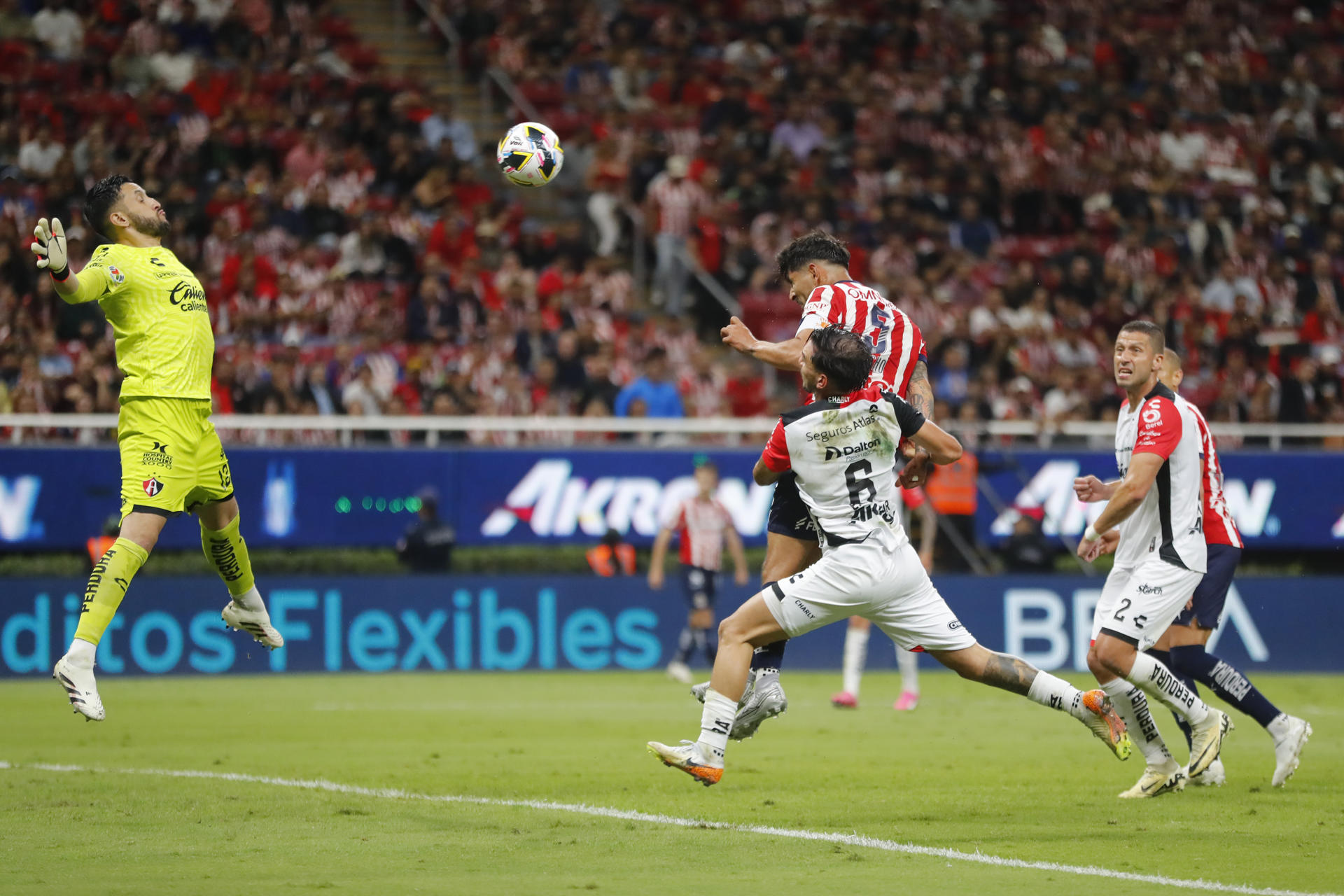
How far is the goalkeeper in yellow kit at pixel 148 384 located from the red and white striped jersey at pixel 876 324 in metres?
3.27

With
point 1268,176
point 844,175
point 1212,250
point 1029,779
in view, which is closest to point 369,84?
point 844,175

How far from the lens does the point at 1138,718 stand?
29.5 ft

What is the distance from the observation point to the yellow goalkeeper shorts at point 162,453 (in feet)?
28.1

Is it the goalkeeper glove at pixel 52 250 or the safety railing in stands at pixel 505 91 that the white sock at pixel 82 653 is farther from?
the safety railing in stands at pixel 505 91

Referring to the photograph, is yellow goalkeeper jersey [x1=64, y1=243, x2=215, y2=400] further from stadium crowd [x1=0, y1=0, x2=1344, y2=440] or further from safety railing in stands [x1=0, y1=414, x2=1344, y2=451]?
stadium crowd [x1=0, y1=0, x2=1344, y2=440]

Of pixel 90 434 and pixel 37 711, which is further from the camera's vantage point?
pixel 90 434

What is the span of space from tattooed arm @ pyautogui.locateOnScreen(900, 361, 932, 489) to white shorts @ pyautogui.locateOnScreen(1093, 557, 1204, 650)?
1251mm

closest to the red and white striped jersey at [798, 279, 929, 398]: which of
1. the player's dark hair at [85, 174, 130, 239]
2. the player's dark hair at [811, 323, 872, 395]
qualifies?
the player's dark hair at [811, 323, 872, 395]

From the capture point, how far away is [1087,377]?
20.6 m

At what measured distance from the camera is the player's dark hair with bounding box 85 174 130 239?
879cm

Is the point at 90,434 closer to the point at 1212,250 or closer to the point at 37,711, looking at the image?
the point at 37,711

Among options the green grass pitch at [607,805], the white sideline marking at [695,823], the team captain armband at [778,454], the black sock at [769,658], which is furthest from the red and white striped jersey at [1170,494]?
the white sideline marking at [695,823]

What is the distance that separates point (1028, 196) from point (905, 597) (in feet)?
56.3

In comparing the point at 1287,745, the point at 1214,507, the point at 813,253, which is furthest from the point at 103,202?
the point at 1287,745
